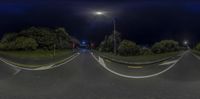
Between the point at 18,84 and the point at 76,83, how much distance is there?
2529 mm

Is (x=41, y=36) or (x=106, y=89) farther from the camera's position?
(x=41, y=36)

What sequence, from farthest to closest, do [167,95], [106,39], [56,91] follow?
[106,39] → [56,91] → [167,95]

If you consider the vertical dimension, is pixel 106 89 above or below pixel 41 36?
below

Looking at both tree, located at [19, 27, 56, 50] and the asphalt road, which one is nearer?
the asphalt road

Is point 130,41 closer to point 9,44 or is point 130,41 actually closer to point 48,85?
point 9,44

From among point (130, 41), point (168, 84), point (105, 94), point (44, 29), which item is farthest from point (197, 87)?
point (130, 41)

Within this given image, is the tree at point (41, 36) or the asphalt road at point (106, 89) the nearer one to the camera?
the asphalt road at point (106, 89)

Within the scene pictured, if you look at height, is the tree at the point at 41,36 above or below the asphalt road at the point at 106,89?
above

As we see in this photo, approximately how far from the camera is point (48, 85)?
44.3 feet

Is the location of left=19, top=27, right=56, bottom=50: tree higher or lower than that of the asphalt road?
higher

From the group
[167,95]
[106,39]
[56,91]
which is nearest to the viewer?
[167,95]

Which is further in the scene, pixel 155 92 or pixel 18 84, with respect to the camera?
pixel 18 84

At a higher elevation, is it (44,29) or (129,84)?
(44,29)

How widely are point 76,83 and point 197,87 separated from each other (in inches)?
203
